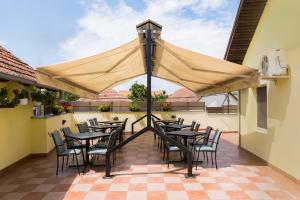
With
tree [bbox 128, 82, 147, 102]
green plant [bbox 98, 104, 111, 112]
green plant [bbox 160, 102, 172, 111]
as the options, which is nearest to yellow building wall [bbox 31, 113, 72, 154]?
green plant [bbox 98, 104, 111, 112]

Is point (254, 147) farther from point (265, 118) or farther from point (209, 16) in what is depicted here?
point (209, 16)

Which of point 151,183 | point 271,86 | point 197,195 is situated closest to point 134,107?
point 271,86

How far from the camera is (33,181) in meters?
6.82

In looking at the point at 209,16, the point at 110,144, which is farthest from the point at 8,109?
the point at 209,16

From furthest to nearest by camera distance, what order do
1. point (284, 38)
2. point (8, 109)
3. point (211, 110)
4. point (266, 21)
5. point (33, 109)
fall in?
point (211, 110) < point (33, 109) < point (266, 21) < point (8, 109) < point (284, 38)

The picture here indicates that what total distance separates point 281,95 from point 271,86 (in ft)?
2.49

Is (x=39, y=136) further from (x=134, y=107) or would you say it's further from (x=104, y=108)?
(x=134, y=107)

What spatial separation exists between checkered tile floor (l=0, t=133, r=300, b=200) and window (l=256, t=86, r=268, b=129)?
1412mm

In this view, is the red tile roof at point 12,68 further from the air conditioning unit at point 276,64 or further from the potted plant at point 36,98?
the air conditioning unit at point 276,64

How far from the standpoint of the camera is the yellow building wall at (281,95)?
22.0 ft

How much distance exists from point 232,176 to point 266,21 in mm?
5469

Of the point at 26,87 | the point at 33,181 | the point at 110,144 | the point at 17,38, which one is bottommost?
the point at 33,181

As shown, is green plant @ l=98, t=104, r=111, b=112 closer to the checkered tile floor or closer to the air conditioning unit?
the checkered tile floor

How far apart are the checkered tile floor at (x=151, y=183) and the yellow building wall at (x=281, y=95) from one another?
1.88ft
